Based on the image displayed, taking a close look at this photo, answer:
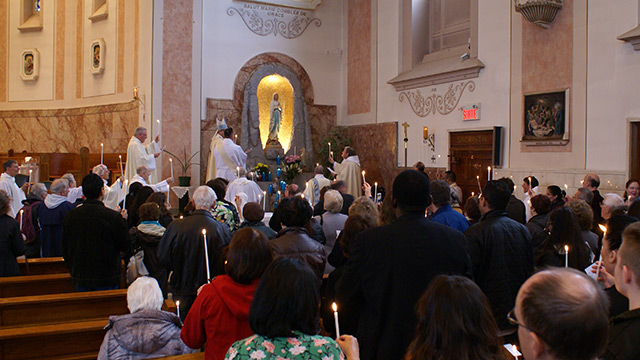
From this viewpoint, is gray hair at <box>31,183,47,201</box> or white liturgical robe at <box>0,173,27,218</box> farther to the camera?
white liturgical robe at <box>0,173,27,218</box>

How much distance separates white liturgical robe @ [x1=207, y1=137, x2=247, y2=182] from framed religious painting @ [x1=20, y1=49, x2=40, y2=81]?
783 cm

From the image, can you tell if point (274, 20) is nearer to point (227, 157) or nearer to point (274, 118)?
point (274, 118)

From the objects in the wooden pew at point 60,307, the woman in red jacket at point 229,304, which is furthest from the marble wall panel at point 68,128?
the woman in red jacket at point 229,304

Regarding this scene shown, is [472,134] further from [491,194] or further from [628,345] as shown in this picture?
[628,345]

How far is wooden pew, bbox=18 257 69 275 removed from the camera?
6199 mm

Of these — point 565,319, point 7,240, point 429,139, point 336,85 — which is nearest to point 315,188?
point 429,139

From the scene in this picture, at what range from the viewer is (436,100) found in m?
13.2

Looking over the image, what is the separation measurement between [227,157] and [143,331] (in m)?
9.51

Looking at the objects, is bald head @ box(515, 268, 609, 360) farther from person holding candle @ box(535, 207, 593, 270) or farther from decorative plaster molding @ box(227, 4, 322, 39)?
decorative plaster molding @ box(227, 4, 322, 39)

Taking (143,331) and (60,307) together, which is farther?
(60,307)

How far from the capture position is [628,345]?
6.12 ft

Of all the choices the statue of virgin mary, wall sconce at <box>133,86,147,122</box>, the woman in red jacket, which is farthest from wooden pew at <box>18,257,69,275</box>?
the statue of virgin mary

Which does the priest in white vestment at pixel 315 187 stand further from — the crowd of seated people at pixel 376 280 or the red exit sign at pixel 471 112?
the crowd of seated people at pixel 376 280

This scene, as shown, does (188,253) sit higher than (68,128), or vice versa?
(68,128)
